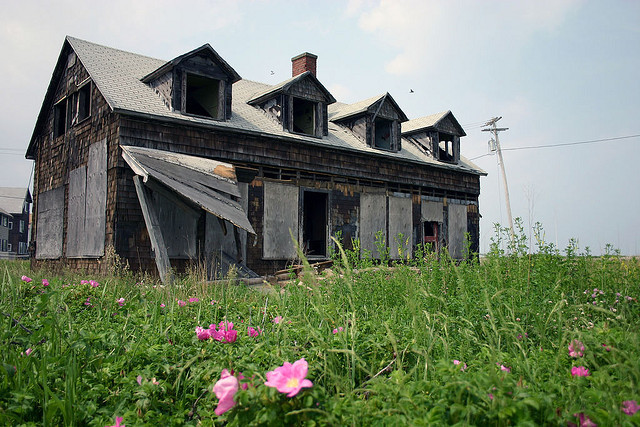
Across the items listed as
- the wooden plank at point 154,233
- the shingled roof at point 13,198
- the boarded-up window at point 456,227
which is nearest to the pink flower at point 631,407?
the wooden plank at point 154,233

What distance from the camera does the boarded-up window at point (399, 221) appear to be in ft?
55.8

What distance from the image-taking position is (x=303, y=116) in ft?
56.9

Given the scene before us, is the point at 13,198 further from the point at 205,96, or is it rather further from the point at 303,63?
the point at 205,96

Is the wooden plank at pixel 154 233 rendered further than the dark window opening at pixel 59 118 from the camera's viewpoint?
No

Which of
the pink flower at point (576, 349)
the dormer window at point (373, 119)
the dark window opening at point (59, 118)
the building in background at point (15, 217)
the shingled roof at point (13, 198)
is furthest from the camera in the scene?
the shingled roof at point (13, 198)

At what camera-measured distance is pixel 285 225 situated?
14.2 metres

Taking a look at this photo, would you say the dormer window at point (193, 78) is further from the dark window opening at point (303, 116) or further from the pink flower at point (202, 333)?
the pink flower at point (202, 333)

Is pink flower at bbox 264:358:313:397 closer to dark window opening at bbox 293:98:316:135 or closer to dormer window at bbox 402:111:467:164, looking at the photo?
dark window opening at bbox 293:98:316:135

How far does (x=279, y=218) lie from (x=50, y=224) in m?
7.10

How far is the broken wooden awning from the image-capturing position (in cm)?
981

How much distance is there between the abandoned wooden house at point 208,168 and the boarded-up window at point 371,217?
5cm

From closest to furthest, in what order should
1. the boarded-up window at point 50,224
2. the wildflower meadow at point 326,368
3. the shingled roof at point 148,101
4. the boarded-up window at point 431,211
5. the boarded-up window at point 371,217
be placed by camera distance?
the wildflower meadow at point 326,368, the shingled roof at point 148,101, the boarded-up window at point 50,224, the boarded-up window at point 371,217, the boarded-up window at point 431,211

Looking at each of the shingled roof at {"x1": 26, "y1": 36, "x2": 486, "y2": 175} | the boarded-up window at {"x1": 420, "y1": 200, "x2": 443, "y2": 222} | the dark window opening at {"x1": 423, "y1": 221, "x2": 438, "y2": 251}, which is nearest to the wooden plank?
the shingled roof at {"x1": 26, "y1": 36, "x2": 486, "y2": 175}

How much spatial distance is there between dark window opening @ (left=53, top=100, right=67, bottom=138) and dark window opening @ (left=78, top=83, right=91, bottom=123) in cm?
169
